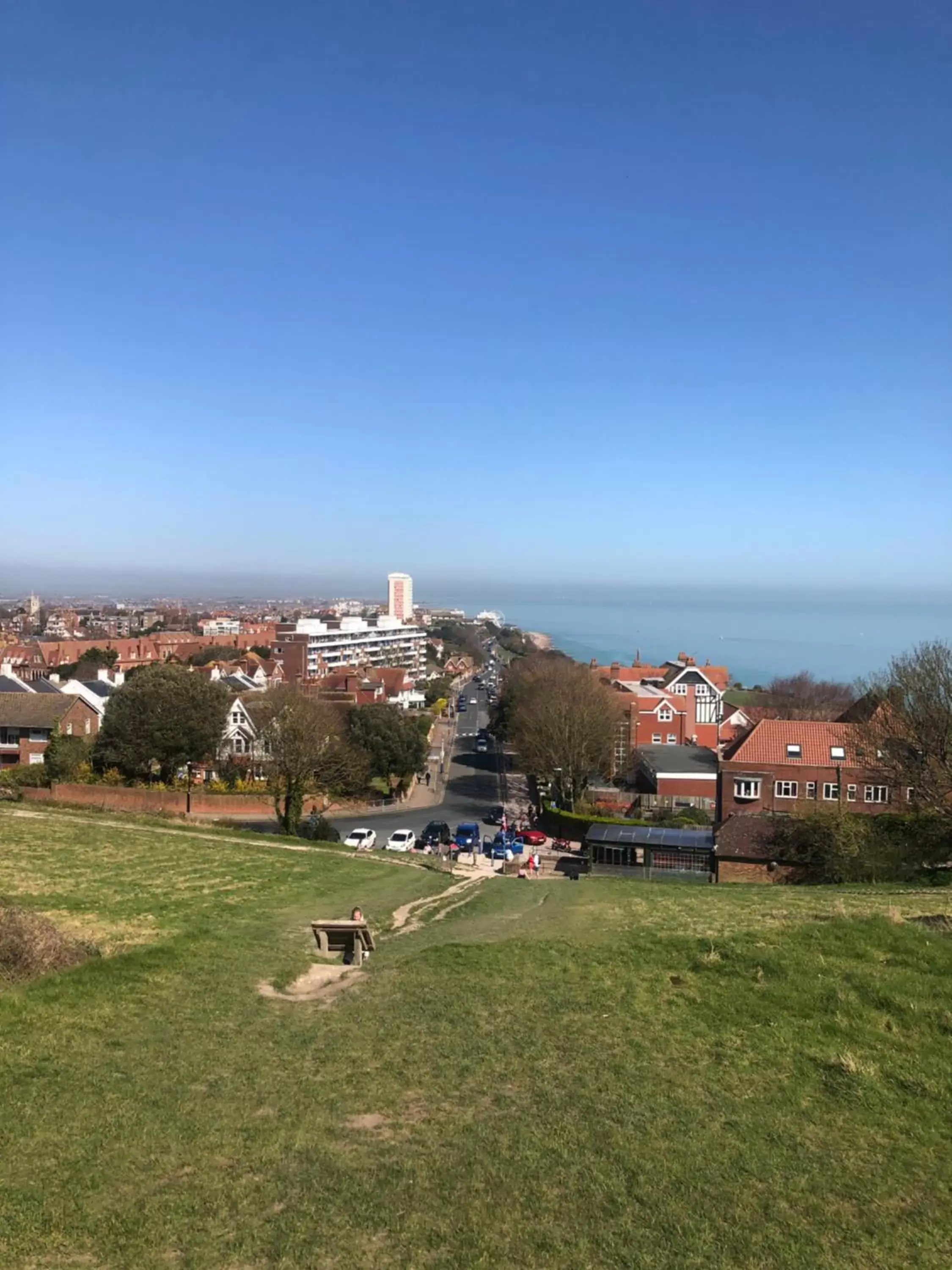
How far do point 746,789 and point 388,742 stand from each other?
2159 centimetres

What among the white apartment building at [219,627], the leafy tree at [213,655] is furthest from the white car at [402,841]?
the white apartment building at [219,627]

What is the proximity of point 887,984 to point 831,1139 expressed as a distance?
3666mm

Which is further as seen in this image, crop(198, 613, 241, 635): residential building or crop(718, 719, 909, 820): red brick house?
crop(198, 613, 241, 635): residential building

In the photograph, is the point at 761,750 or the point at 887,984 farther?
the point at 761,750

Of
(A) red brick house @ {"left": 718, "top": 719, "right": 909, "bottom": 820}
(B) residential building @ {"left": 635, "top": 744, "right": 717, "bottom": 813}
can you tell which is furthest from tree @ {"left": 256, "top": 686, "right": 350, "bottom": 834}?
(A) red brick house @ {"left": 718, "top": 719, "right": 909, "bottom": 820}

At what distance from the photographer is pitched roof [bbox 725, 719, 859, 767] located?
4422 cm

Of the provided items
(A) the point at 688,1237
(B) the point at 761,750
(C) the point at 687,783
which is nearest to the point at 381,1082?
(A) the point at 688,1237

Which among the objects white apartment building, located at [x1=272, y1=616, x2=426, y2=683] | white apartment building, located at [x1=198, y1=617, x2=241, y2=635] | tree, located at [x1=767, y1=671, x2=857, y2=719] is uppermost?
white apartment building, located at [x1=198, y1=617, x2=241, y2=635]

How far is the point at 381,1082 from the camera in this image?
28.3 ft

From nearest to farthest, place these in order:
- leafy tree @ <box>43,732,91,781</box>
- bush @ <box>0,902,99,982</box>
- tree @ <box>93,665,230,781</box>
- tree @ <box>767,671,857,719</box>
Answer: bush @ <box>0,902,99,982</box>, leafy tree @ <box>43,732,91,781</box>, tree @ <box>93,665,230,781</box>, tree @ <box>767,671,857,719</box>

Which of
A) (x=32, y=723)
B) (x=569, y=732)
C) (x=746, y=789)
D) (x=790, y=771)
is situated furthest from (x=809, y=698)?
(x=32, y=723)

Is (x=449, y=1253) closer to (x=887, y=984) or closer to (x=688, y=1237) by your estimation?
(x=688, y=1237)

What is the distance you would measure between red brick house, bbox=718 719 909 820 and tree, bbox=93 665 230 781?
86.4 feet

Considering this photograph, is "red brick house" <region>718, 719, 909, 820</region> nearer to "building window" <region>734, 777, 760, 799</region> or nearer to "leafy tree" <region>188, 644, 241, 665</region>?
"building window" <region>734, 777, 760, 799</region>
